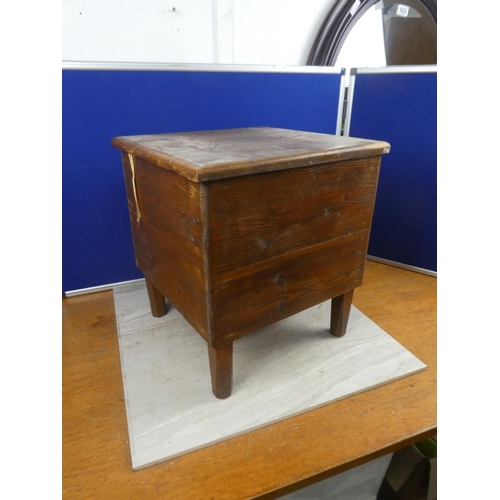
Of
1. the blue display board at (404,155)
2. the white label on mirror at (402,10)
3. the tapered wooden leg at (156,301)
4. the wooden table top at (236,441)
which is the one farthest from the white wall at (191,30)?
the wooden table top at (236,441)

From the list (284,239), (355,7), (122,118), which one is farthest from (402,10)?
(284,239)

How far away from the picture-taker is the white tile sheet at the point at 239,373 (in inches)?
24.4

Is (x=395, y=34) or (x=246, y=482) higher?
(x=395, y=34)

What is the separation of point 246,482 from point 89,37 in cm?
107

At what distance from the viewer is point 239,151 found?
0.60 meters

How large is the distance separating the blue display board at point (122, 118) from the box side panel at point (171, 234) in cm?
19

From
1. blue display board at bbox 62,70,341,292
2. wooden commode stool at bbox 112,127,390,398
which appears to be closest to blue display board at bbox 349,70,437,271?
blue display board at bbox 62,70,341,292

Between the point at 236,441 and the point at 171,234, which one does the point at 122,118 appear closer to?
the point at 171,234

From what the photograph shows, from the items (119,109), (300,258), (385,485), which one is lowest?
(385,485)

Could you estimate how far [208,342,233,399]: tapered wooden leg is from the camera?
0.64 m

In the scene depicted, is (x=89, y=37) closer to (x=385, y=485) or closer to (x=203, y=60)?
(x=203, y=60)

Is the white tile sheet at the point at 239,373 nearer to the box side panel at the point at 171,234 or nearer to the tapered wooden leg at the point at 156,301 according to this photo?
the tapered wooden leg at the point at 156,301

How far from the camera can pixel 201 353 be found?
0.80 m

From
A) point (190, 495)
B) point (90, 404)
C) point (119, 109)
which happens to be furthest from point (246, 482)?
point (119, 109)
